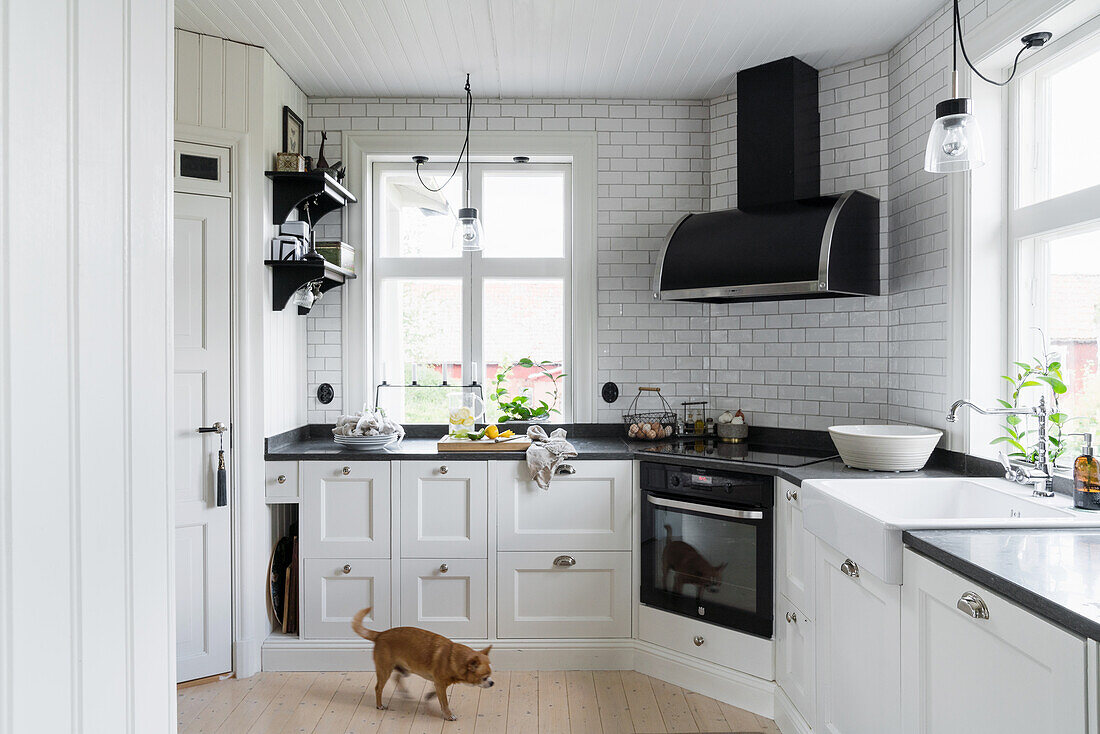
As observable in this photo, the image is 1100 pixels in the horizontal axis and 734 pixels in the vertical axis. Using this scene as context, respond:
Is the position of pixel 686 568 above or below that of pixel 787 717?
above

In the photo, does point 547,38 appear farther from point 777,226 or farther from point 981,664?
point 981,664

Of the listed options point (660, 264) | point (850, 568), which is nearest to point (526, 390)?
point (660, 264)

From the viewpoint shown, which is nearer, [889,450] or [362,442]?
[889,450]

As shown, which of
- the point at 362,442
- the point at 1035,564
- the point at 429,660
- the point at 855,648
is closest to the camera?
the point at 1035,564

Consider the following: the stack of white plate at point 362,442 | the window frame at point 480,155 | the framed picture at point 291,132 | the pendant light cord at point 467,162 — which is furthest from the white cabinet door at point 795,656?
the framed picture at point 291,132

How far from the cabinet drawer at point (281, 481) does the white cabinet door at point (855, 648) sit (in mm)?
2259

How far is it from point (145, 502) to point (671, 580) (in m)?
2.67

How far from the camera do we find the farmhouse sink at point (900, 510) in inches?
75.0

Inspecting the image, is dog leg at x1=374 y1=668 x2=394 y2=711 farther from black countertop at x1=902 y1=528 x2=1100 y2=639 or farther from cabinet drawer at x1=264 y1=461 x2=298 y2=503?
black countertop at x1=902 y1=528 x2=1100 y2=639

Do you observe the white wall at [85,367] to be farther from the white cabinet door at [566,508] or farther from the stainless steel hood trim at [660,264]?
the stainless steel hood trim at [660,264]

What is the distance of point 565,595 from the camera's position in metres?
3.38

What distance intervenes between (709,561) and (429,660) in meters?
1.23

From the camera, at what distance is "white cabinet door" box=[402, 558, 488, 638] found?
3.34 meters

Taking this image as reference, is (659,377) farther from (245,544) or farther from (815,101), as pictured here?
(245,544)
